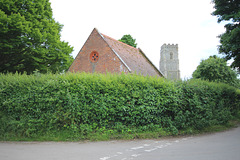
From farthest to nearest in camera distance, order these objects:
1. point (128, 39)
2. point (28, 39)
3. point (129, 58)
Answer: point (128, 39), point (129, 58), point (28, 39)

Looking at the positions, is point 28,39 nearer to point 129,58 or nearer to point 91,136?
point 129,58

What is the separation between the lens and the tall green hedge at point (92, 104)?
7348 mm

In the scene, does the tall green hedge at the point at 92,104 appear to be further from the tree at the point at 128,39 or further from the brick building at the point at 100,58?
the tree at the point at 128,39

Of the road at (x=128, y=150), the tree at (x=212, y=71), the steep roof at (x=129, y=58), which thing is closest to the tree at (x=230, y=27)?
the steep roof at (x=129, y=58)

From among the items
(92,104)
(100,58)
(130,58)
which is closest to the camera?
(92,104)

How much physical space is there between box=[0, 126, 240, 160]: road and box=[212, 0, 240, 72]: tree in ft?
26.0

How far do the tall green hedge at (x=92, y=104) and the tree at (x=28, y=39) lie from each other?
9.20 meters

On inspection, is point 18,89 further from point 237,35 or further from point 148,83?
point 237,35

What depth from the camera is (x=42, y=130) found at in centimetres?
742

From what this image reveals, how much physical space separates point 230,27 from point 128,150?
43.4ft

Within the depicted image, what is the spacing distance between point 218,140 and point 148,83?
3897 millimetres

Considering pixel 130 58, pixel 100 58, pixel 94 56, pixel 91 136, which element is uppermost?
pixel 130 58

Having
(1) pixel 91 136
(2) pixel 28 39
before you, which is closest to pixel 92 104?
(1) pixel 91 136

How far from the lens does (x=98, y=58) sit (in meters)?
17.3
